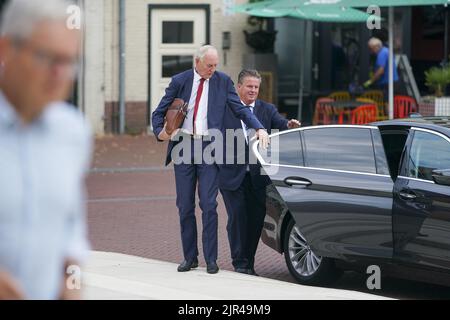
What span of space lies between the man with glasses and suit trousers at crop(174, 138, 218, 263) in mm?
6005

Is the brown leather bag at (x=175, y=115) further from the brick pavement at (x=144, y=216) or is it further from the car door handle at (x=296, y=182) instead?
the brick pavement at (x=144, y=216)

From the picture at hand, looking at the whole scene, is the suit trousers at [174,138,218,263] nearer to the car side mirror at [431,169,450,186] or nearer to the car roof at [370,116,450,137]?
the car roof at [370,116,450,137]

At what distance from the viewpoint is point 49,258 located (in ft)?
9.70

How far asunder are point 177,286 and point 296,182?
1524 millimetres

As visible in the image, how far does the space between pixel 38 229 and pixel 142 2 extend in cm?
2100

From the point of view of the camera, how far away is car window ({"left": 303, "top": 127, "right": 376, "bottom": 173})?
29.0 ft

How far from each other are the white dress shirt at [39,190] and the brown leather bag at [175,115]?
19.2 ft

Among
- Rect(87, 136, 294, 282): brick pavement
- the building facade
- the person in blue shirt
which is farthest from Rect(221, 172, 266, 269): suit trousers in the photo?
the building facade

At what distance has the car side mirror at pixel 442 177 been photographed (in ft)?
26.5

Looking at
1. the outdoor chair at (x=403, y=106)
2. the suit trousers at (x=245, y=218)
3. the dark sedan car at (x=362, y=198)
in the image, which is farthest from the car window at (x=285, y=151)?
the outdoor chair at (x=403, y=106)

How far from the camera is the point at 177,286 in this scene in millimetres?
8180

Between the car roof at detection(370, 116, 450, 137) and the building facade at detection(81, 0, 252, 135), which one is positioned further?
the building facade at detection(81, 0, 252, 135)

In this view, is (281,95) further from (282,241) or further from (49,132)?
(49,132)

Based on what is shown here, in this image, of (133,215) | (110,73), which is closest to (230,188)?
(133,215)
